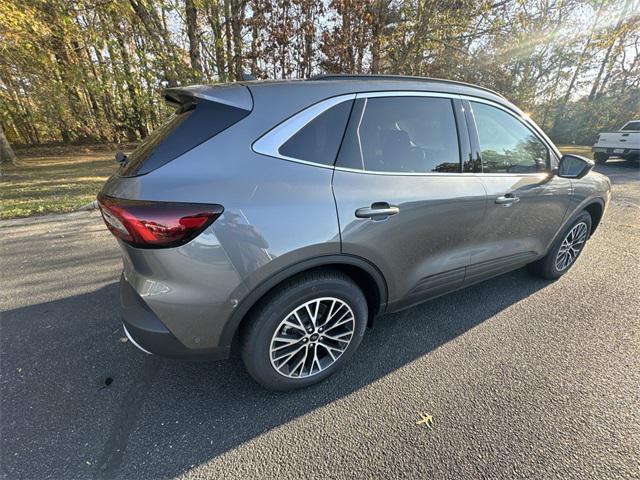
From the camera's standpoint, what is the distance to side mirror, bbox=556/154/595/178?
2770mm

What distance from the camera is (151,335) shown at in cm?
162

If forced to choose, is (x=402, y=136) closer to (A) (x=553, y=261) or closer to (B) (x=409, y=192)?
(B) (x=409, y=192)

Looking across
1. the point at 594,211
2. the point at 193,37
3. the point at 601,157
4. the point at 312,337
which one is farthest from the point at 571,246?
the point at 601,157

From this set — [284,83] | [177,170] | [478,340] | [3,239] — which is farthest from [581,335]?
[3,239]

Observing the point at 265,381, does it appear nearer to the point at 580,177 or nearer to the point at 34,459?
the point at 34,459

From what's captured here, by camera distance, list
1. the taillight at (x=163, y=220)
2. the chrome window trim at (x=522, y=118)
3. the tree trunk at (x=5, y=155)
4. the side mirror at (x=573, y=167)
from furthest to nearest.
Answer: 1. the tree trunk at (x=5, y=155)
2. the side mirror at (x=573, y=167)
3. the chrome window trim at (x=522, y=118)
4. the taillight at (x=163, y=220)

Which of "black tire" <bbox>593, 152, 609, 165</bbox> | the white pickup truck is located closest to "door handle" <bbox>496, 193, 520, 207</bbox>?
the white pickup truck

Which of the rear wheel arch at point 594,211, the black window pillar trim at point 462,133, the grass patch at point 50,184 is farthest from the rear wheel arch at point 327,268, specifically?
the grass patch at point 50,184

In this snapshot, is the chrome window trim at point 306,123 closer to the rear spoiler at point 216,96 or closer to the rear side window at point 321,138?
the rear side window at point 321,138

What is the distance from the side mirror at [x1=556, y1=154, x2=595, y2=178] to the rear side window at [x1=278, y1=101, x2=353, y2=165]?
7.20 ft

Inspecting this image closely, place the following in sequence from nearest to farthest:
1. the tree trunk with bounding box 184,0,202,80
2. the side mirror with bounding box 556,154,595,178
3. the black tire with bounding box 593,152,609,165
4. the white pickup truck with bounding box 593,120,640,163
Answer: the side mirror with bounding box 556,154,595,178 < the tree trunk with bounding box 184,0,202,80 < the white pickup truck with bounding box 593,120,640,163 < the black tire with bounding box 593,152,609,165

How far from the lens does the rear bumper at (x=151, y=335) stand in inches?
63.7

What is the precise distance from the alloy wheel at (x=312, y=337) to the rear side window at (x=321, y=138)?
0.84 meters

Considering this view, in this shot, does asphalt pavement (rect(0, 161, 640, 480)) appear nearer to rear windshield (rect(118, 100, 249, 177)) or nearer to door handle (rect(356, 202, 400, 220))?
door handle (rect(356, 202, 400, 220))
